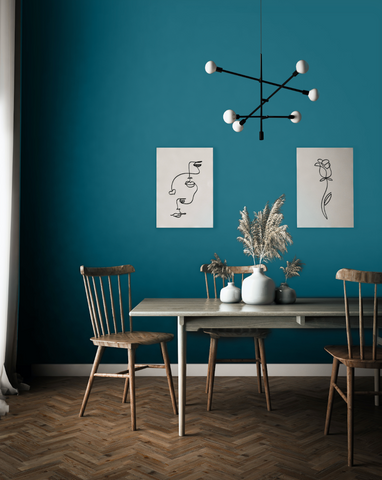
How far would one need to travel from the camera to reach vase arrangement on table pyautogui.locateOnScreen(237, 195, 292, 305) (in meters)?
2.38

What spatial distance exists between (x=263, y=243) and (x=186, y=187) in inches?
45.4

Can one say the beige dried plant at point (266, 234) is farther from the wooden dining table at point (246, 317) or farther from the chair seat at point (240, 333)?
the chair seat at point (240, 333)

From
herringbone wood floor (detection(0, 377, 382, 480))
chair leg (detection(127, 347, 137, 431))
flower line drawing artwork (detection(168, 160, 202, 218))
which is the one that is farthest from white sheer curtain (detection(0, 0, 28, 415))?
flower line drawing artwork (detection(168, 160, 202, 218))

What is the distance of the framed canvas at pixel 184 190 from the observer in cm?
344

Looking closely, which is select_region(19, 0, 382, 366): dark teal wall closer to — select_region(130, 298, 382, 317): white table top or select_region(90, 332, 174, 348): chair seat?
select_region(90, 332, 174, 348): chair seat

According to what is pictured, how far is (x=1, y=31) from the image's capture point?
294cm

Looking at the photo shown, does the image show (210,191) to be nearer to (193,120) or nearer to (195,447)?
(193,120)

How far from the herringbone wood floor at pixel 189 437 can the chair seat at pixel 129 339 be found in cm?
43

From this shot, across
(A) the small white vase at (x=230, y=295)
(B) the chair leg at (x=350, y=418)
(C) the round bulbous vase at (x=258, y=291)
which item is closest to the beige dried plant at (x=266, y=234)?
(C) the round bulbous vase at (x=258, y=291)

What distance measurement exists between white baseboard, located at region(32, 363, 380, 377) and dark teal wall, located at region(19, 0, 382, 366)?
0.22 ft

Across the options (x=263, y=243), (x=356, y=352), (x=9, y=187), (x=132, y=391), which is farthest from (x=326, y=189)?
(x=9, y=187)

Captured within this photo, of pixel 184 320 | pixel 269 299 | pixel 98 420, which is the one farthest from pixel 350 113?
pixel 98 420

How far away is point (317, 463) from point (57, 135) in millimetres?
2859

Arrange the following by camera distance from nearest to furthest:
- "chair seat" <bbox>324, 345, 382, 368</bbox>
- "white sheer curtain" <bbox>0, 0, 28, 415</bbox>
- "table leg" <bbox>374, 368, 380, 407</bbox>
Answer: "chair seat" <bbox>324, 345, 382, 368</bbox>
"table leg" <bbox>374, 368, 380, 407</bbox>
"white sheer curtain" <bbox>0, 0, 28, 415</bbox>
